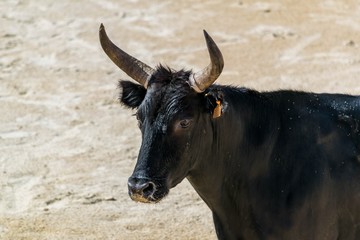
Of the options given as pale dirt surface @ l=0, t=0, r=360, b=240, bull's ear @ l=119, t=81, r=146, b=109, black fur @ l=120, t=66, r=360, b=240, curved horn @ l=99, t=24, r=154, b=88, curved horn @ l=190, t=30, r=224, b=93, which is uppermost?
curved horn @ l=190, t=30, r=224, b=93

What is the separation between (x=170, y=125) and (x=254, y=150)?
3.33 feet

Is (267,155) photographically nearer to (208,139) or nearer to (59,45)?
(208,139)

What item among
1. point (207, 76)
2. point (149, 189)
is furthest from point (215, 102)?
point (149, 189)

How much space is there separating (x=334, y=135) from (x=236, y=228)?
1261mm

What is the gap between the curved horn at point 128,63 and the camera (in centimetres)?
891

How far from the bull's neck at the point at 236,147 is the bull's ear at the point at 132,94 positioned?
77 cm

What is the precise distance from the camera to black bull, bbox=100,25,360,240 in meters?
8.41

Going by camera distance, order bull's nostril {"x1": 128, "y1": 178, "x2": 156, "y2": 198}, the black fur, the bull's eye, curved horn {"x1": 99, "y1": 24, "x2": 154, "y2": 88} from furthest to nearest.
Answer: curved horn {"x1": 99, "y1": 24, "x2": 154, "y2": 88}
the black fur
the bull's eye
bull's nostril {"x1": 128, "y1": 178, "x2": 156, "y2": 198}

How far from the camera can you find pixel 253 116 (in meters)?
8.99

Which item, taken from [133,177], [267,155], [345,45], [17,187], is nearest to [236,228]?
[267,155]

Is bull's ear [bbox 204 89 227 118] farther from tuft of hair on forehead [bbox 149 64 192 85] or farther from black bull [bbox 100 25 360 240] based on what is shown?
tuft of hair on forehead [bbox 149 64 192 85]

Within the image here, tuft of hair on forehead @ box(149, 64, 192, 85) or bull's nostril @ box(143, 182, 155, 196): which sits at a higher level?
tuft of hair on forehead @ box(149, 64, 192, 85)

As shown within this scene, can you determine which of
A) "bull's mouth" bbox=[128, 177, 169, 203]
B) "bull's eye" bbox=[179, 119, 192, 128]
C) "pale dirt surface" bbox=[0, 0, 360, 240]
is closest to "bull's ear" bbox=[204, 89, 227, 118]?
"bull's eye" bbox=[179, 119, 192, 128]

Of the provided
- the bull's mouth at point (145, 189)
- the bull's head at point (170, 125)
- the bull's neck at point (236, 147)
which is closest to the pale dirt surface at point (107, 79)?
the bull's neck at point (236, 147)
